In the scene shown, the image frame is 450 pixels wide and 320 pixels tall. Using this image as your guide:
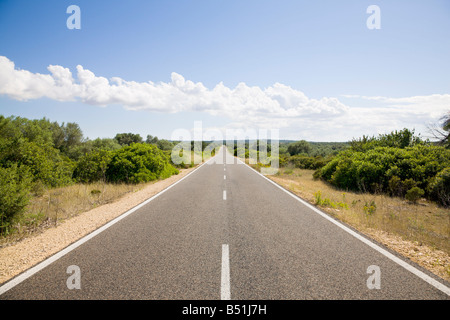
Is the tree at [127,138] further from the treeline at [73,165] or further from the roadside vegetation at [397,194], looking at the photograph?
the roadside vegetation at [397,194]

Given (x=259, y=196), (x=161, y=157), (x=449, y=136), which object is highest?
(x=449, y=136)

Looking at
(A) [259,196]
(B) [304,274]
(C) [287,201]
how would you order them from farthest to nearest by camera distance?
(A) [259,196], (C) [287,201], (B) [304,274]

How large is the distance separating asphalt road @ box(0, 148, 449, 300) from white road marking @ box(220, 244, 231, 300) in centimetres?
1

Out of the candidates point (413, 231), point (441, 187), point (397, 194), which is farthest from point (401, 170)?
point (413, 231)

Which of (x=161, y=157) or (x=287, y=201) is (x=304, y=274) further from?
(x=161, y=157)

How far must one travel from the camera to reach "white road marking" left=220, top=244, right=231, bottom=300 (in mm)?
3053

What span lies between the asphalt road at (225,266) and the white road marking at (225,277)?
1 cm

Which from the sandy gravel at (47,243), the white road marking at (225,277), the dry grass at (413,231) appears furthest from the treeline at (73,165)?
the dry grass at (413,231)

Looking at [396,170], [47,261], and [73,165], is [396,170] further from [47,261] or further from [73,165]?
[73,165]

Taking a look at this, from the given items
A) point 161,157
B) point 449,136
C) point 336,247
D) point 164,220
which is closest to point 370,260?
point 336,247

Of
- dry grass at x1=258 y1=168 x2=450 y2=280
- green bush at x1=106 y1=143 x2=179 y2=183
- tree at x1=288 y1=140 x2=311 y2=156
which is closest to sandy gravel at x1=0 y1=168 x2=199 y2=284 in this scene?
dry grass at x1=258 y1=168 x2=450 y2=280

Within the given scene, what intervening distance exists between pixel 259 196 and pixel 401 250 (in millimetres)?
5945

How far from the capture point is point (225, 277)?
11.4ft
